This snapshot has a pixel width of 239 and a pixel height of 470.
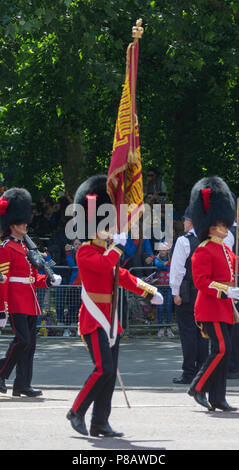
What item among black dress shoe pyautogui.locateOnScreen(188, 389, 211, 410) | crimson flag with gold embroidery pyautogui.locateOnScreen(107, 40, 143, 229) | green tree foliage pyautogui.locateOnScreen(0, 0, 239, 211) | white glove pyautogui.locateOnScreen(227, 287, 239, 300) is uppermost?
green tree foliage pyautogui.locateOnScreen(0, 0, 239, 211)

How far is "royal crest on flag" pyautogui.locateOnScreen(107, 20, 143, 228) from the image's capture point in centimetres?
835

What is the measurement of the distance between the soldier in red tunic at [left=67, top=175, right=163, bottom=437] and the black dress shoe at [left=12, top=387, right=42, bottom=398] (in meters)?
2.29

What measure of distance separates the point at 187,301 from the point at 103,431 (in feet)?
11.3

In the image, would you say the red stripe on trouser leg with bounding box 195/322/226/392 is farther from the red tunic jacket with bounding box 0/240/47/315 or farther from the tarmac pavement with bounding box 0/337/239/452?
the red tunic jacket with bounding box 0/240/47/315

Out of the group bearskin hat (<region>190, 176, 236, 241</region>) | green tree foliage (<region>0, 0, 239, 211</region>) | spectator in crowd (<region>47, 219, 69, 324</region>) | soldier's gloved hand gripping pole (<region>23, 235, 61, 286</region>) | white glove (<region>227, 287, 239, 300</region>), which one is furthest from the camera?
green tree foliage (<region>0, 0, 239, 211</region>)

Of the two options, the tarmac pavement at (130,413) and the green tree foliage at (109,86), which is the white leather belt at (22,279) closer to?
the tarmac pavement at (130,413)

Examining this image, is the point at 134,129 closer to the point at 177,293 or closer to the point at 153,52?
the point at 177,293

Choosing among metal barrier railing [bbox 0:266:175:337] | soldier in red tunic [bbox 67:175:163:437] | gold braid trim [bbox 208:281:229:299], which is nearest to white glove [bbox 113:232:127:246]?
soldier in red tunic [bbox 67:175:163:437]

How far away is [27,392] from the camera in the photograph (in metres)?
10.4

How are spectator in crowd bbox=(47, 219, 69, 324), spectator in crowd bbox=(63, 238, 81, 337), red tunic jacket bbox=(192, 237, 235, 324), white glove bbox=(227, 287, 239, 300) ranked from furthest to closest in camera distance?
spectator in crowd bbox=(47, 219, 69, 324)
spectator in crowd bbox=(63, 238, 81, 337)
red tunic jacket bbox=(192, 237, 235, 324)
white glove bbox=(227, 287, 239, 300)

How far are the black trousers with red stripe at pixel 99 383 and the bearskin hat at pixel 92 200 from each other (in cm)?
83

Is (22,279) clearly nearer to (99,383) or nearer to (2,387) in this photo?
(2,387)

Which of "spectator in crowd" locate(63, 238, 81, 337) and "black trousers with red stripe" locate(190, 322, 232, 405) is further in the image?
"spectator in crowd" locate(63, 238, 81, 337)

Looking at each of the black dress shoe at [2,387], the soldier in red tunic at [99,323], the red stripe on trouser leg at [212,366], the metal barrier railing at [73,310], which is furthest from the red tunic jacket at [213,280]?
the metal barrier railing at [73,310]
